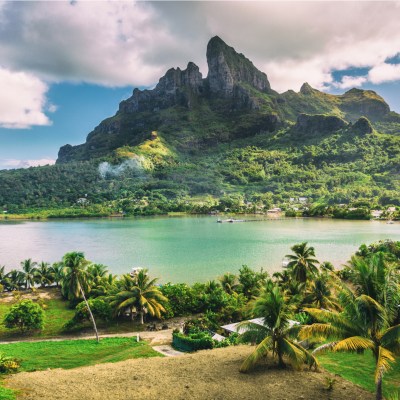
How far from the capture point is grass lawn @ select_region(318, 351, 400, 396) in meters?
18.3

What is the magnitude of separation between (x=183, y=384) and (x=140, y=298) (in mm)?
20547

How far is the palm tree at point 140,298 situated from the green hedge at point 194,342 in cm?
910

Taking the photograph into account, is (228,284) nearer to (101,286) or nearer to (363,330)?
(101,286)

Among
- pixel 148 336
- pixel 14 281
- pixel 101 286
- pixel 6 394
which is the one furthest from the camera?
pixel 14 281

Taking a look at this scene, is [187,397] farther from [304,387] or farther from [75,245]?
[75,245]

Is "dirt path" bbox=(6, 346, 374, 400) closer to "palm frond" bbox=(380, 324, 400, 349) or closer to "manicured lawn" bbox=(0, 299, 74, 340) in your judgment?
"palm frond" bbox=(380, 324, 400, 349)

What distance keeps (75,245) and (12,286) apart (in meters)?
44.3

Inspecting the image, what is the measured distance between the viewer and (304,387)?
18109 mm

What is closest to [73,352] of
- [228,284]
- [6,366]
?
[6,366]

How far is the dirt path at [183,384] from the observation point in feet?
57.4

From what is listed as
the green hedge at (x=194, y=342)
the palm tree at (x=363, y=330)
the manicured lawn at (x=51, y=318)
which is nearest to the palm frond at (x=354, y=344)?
the palm tree at (x=363, y=330)

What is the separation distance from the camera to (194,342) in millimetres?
28547

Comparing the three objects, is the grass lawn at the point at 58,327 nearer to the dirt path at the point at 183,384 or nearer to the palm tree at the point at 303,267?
the dirt path at the point at 183,384

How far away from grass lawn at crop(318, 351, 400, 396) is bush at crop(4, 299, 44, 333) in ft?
92.0
